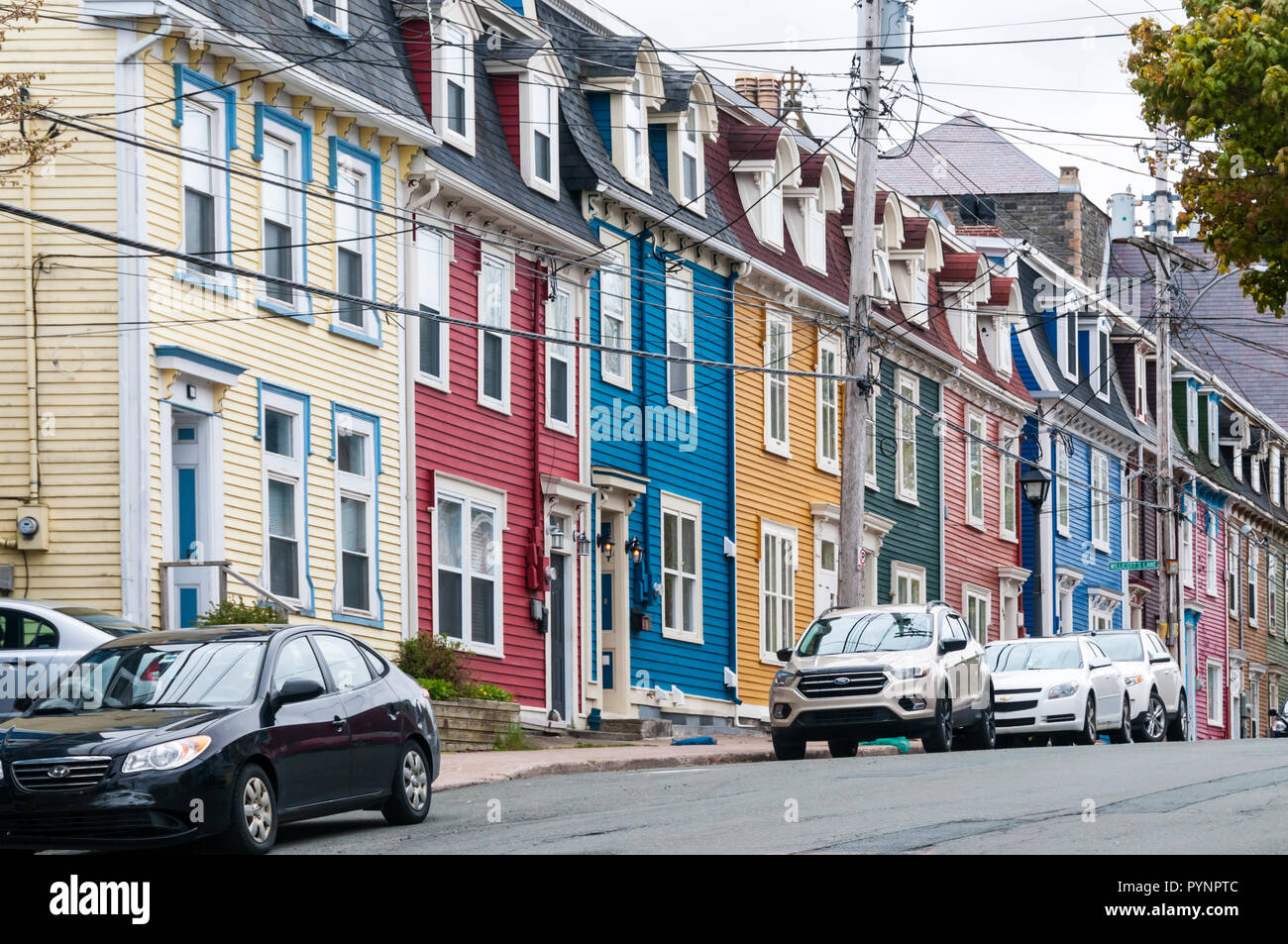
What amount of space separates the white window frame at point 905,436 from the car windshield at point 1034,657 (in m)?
10.4

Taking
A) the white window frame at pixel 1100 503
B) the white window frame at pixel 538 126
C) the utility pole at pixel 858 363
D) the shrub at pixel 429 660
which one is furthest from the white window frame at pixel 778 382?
the white window frame at pixel 1100 503

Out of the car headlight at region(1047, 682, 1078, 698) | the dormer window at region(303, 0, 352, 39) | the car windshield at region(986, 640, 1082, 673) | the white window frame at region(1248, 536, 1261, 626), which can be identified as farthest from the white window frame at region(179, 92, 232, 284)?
the white window frame at region(1248, 536, 1261, 626)

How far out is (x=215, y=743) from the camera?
12.3 meters

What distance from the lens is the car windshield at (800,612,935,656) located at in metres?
23.9

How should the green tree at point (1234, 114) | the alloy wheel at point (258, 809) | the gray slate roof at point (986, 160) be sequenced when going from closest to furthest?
1. the alloy wheel at point (258, 809)
2. the green tree at point (1234, 114)
3. the gray slate roof at point (986, 160)

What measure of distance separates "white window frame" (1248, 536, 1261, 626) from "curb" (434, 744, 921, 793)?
40062 mm

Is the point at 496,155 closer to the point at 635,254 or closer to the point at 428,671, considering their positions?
the point at 635,254

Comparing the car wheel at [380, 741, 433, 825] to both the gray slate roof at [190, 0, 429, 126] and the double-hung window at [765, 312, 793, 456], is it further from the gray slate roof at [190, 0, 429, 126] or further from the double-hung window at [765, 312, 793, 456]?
the double-hung window at [765, 312, 793, 456]

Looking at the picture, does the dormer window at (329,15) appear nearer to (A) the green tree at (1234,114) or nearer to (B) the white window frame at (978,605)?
(A) the green tree at (1234,114)

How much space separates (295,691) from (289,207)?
10.4m

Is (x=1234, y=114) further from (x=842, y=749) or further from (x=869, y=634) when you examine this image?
(x=842, y=749)

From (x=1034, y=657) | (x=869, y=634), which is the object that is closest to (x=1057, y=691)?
(x=1034, y=657)

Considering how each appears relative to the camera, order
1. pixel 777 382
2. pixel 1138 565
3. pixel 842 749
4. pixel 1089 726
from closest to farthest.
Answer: pixel 842 749 < pixel 1089 726 < pixel 777 382 < pixel 1138 565

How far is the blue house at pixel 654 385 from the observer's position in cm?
2900
